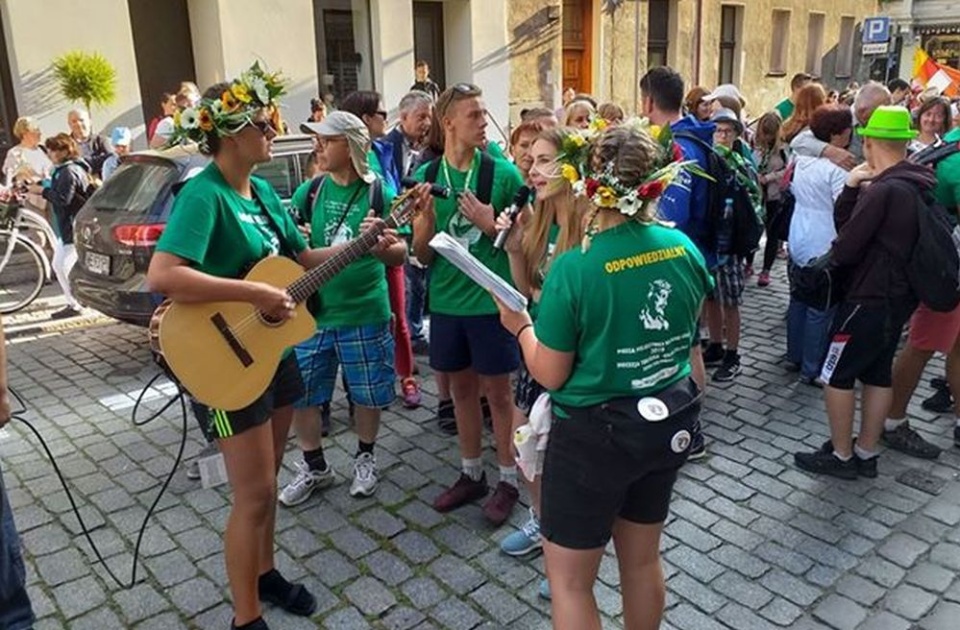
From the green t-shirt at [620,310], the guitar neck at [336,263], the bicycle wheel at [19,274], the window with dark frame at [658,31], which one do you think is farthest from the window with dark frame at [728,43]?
the green t-shirt at [620,310]

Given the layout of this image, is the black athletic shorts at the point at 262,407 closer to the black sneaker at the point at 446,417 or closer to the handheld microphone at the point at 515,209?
the handheld microphone at the point at 515,209

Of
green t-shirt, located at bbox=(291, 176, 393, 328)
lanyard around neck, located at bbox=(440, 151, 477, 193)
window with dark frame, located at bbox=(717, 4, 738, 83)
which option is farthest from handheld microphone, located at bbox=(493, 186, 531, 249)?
window with dark frame, located at bbox=(717, 4, 738, 83)

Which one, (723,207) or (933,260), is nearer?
(933,260)

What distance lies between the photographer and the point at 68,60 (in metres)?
9.93

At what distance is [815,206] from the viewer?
486cm

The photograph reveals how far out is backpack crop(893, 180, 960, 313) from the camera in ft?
12.0

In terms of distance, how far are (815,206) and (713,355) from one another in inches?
51.7

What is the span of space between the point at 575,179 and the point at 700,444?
242cm

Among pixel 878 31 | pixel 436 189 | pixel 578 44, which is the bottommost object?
pixel 436 189

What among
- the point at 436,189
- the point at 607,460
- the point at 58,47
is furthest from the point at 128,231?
the point at 58,47

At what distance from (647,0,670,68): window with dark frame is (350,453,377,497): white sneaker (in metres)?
17.1

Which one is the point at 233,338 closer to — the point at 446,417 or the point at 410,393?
the point at 446,417

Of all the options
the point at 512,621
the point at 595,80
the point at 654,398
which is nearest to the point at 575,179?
the point at 654,398

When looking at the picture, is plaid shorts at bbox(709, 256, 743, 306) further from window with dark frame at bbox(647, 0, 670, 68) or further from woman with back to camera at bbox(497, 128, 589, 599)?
window with dark frame at bbox(647, 0, 670, 68)
